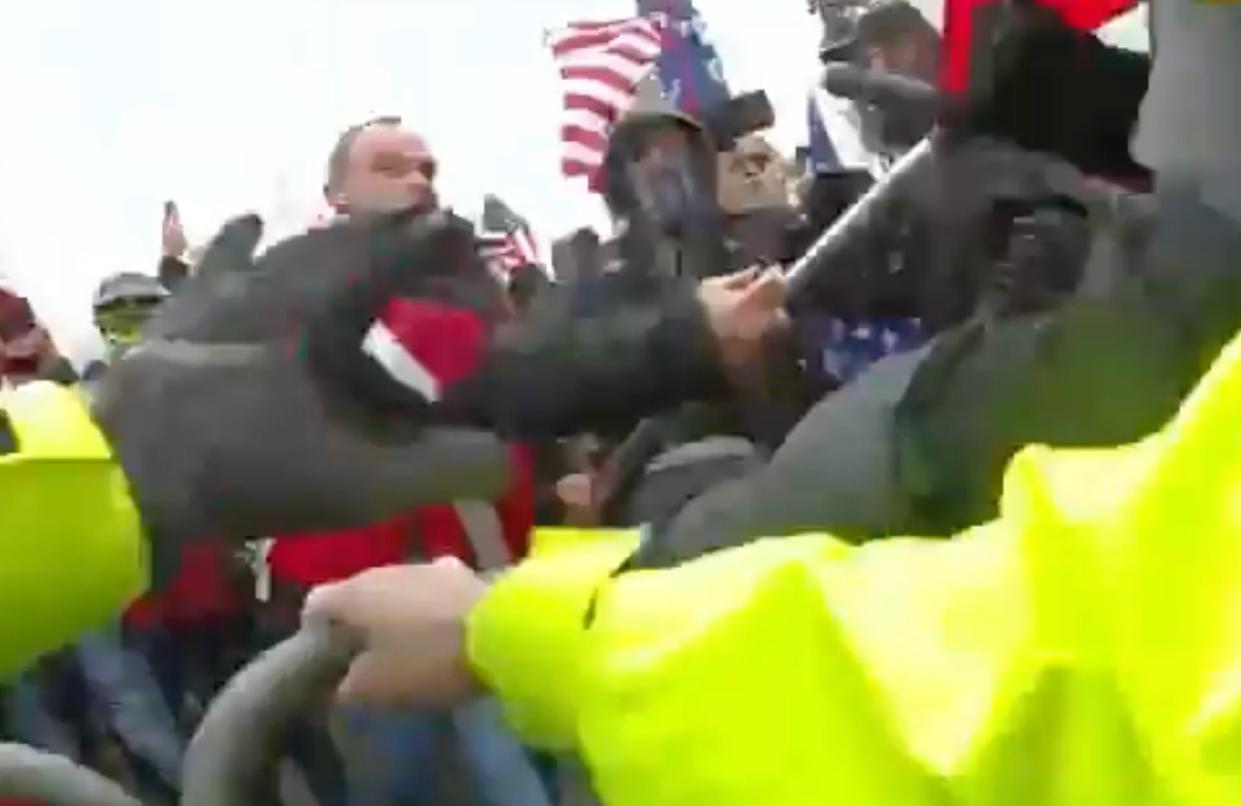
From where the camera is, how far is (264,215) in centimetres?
161

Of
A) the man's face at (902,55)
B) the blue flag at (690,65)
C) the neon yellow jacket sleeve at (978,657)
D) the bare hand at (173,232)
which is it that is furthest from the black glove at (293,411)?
the bare hand at (173,232)

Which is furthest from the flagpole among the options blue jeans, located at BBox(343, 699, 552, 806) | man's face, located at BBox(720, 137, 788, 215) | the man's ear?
man's face, located at BBox(720, 137, 788, 215)

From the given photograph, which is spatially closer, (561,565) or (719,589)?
(719,589)

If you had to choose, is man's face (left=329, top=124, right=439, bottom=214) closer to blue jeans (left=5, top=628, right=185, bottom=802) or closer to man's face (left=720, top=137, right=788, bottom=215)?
man's face (left=720, top=137, right=788, bottom=215)

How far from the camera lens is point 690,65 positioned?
379cm

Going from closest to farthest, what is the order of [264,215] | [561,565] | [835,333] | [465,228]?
1. [561,565]
2. [835,333]
3. [465,228]
4. [264,215]

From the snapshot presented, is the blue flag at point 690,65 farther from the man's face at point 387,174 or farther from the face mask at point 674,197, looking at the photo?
the man's face at point 387,174

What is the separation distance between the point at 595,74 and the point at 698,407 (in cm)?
347

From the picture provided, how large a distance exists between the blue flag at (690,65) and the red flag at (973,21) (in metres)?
1.95

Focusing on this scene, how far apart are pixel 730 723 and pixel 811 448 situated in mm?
241

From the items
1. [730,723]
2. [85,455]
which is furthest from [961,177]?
[730,723]

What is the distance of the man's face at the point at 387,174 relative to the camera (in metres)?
1.55

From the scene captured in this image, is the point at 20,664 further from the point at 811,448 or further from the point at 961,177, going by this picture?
the point at 811,448

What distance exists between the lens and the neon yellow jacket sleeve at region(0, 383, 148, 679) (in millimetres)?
1325
